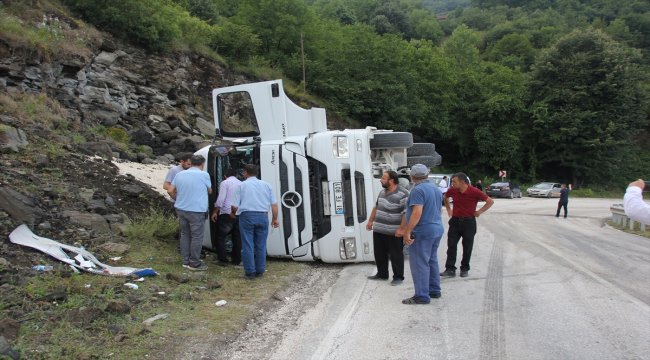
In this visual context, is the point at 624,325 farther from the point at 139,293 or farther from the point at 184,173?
the point at 184,173

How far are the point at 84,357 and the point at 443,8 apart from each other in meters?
180

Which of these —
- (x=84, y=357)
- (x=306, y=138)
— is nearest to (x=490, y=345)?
(x=84, y=357)

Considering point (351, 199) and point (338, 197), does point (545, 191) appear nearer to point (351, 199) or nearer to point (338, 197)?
point (351, 199)

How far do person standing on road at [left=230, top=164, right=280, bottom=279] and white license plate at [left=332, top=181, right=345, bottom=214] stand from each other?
111cm

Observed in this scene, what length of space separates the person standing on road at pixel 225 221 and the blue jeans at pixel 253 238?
681 millimetres

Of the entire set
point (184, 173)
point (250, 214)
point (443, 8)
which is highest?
point (443, 8)

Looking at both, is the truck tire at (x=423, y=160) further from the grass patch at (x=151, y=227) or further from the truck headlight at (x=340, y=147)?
the grass patch at (x=151, y=227)

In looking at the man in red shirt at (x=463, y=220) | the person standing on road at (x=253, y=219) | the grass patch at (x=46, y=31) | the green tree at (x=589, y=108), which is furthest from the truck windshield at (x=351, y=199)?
the green tree at (x=589, y=108)

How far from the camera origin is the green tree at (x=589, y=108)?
44719mm

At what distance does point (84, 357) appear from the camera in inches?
164

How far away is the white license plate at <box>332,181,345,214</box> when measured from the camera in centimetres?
812

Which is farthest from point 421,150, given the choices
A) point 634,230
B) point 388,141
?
point 634,230

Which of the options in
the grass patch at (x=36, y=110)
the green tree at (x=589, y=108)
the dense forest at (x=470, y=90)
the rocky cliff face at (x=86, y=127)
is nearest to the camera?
the rocky cliff face at (x=86, y=127)

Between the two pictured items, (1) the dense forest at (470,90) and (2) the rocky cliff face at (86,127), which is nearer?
(2) the rocky cliff face at (86,127)
